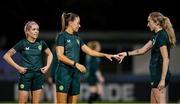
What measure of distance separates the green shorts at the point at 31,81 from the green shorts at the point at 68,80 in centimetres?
87

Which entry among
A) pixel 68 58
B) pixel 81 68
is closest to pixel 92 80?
pixel 68 58

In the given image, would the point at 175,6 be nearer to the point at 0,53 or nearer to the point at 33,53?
the point at 0,53

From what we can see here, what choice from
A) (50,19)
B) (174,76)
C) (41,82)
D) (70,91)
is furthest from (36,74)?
(50,19)

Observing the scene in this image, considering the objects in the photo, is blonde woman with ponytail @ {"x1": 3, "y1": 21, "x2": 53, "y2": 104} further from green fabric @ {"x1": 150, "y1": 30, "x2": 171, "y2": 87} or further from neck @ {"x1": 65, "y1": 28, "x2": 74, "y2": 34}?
green fabric @ {"x1": 150, "y1": 30, "x2": 171, "y2": 87}

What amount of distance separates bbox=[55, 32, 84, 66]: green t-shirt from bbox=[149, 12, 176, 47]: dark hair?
139 cm

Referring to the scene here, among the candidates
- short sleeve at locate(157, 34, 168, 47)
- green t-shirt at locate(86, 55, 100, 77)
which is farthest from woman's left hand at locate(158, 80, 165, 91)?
green t-shirt at locate(86, 55, 100, 77)

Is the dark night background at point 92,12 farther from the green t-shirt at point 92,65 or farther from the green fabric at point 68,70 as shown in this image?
the green fabric at point 68,70

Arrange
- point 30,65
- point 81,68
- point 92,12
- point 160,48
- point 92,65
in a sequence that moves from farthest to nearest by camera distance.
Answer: point 92,12, point 92,65, point 30,65, point 160,48, point 81,68

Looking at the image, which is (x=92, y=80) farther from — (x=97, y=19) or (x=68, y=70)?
(x=97, y=19)

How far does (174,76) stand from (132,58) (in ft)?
5.60

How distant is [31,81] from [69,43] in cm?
132

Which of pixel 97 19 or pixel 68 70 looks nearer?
pixel 68 70

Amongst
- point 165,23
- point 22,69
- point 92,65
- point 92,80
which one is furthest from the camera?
point 92,80

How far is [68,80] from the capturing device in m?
12.8
